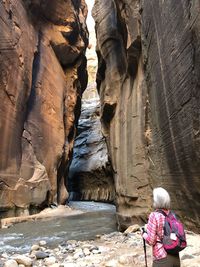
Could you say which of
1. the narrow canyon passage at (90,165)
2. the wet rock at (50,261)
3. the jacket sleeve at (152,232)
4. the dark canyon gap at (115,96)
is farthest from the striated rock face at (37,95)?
the jacket sleeve at (152,232)

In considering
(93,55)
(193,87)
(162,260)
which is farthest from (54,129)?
(93,55)

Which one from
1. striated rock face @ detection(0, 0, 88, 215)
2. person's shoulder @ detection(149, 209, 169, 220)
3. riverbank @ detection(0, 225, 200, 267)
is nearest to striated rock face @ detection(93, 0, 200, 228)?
riverbank @ detection(0, 225, 200, 267)

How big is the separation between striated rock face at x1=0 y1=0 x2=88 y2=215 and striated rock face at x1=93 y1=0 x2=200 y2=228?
458cm

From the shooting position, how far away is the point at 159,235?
3.30 m

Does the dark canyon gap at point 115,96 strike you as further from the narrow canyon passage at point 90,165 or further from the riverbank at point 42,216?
the narrow canyon passage at point 90,165

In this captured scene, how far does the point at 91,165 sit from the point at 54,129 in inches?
495

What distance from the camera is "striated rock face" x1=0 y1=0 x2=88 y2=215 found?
52.2ft

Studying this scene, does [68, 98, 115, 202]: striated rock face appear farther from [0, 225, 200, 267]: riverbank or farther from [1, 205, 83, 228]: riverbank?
[0, 225, 200, 267]: riverbank

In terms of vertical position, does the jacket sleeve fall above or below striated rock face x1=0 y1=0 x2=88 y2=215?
below

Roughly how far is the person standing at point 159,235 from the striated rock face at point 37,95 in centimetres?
1241

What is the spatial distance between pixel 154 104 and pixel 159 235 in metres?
6.00

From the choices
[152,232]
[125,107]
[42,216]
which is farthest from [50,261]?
[42,216]

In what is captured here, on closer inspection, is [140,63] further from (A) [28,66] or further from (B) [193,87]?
(A) [28,66]

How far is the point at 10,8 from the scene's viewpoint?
1694 cm
